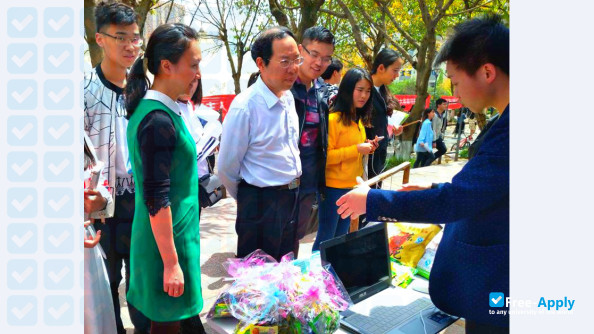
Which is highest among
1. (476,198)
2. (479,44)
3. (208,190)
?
(479,44)

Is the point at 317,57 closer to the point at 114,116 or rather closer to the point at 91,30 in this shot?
the point at 114,116

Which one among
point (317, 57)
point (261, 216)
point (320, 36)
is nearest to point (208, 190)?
point (261, 216)

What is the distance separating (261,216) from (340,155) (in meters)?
0.77

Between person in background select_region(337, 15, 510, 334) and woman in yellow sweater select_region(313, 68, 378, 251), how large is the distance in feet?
4.52

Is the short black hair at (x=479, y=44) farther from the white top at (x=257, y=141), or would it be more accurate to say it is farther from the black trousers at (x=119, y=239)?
the black trousers at (x=119, y=239)

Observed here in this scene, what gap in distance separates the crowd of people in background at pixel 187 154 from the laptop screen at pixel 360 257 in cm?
28

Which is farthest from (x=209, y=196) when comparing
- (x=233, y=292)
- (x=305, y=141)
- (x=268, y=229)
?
(x=233, y=292)

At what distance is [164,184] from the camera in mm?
1339

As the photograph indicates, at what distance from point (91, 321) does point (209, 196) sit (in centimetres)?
80

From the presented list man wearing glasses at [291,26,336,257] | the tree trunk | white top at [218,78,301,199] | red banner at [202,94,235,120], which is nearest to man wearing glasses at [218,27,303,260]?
white top at [218,78,301,199]

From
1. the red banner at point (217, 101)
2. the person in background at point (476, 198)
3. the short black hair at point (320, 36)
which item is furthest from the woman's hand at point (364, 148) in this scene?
the red banner at point (217, 101)

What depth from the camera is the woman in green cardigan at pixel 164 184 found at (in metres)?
1.34

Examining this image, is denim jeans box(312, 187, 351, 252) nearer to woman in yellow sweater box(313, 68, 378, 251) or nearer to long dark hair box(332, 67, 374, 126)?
woman in yellow sweater box(313, 68, 378, 251)

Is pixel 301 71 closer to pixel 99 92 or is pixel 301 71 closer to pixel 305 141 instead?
pixel 305 141
